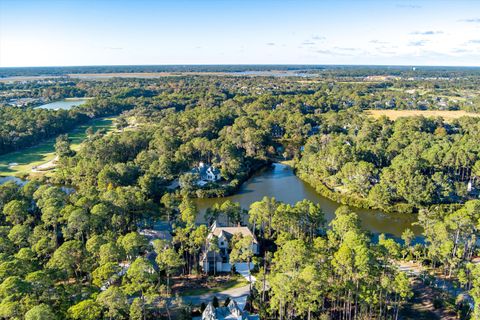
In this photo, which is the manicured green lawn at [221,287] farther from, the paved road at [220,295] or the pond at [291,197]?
the pond at [291,197]

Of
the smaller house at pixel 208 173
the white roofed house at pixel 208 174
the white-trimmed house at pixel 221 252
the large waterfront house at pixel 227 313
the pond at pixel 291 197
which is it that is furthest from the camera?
the smaller house at pixel 208 173

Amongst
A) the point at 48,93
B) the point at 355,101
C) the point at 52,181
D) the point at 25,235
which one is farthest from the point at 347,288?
the point at 48,93

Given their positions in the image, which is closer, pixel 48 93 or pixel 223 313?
pixel 223 313

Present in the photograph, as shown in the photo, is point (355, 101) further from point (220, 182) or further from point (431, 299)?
point (431, 299)

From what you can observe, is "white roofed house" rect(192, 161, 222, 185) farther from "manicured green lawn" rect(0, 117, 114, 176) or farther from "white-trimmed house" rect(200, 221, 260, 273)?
"manicured green lawn" rect(0, 117, 114, 176)

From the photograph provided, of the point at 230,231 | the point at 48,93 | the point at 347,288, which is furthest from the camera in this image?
the point at 48,93

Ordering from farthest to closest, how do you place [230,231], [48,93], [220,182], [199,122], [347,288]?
1. [48,93]
2. [199,122]
3. [220,182]
4. [230,231]
5. [347,288]

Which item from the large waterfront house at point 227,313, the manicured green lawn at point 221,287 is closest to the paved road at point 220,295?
the manicured green lawn at point 221,287
